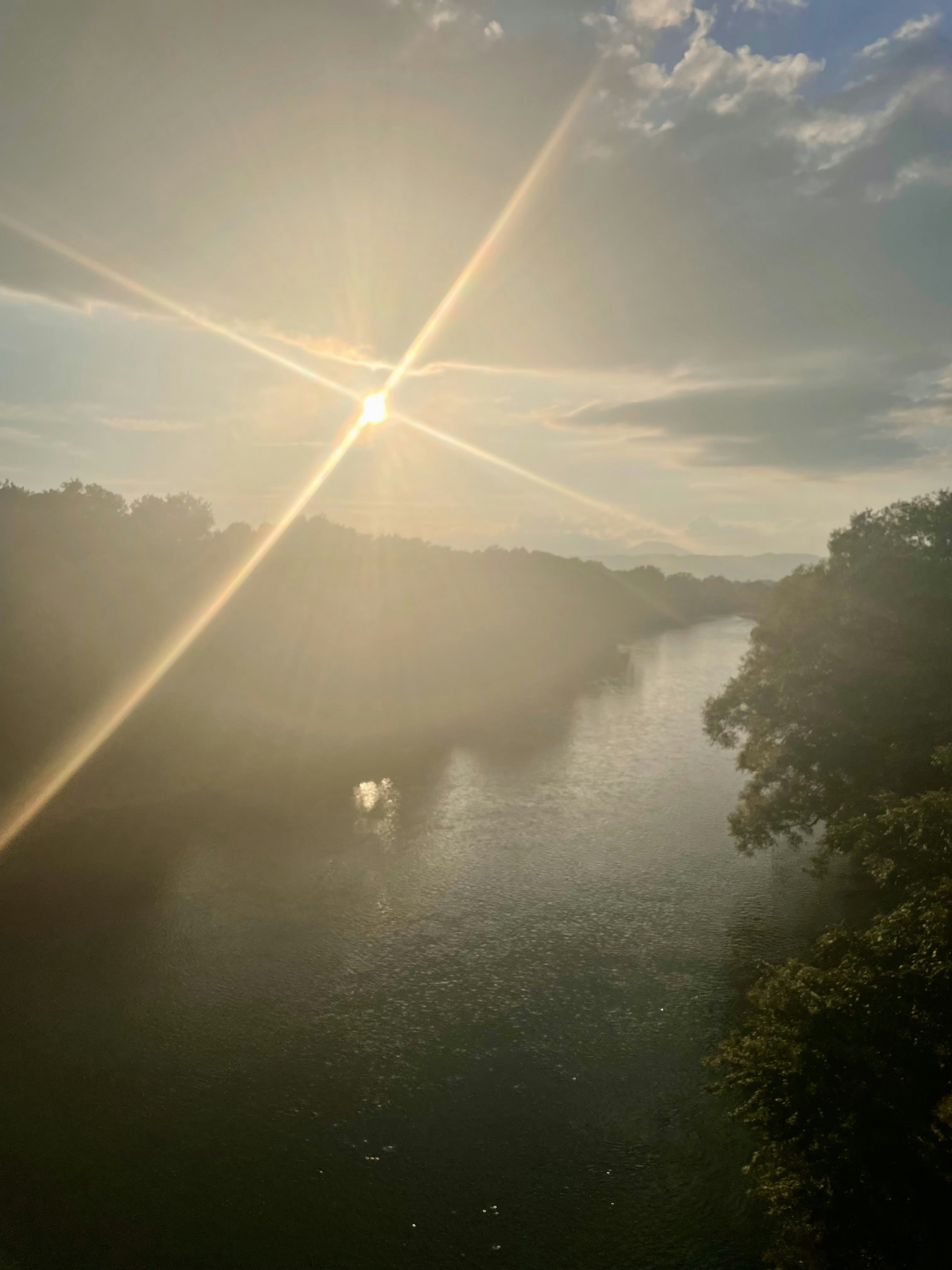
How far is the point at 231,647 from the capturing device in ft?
259

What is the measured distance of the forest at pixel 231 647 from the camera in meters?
59.8

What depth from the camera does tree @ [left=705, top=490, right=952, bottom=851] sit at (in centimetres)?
3089

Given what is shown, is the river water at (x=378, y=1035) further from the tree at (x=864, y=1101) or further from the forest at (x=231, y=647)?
the forest at (x=231, y=647)

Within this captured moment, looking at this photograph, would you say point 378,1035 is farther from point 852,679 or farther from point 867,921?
point 852,679

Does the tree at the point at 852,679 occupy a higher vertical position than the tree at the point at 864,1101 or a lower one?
higher

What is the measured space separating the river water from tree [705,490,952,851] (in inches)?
233

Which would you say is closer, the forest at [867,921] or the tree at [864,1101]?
the tree at [864,1101]

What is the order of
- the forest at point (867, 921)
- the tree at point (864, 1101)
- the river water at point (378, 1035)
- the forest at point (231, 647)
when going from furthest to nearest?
1. the forest at point (231, 647)
2. the river water at point (378, 1035)
3. the forest at point (867, 921)
4. the tree at point (864, 1101)

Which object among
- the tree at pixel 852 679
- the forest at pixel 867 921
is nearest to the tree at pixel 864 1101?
the forest at pixel 867 921

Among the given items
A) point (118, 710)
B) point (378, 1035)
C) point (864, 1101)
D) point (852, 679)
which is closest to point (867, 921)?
point (852, 679)

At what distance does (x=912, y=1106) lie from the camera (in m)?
16.0

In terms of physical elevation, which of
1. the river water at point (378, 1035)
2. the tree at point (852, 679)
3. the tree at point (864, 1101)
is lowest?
the river water at point (378, 1035)

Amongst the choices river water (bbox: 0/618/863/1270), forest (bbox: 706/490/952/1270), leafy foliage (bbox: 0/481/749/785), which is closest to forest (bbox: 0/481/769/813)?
leafy foliage (bbox: 0/481/749/785)

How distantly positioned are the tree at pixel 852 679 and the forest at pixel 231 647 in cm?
463
